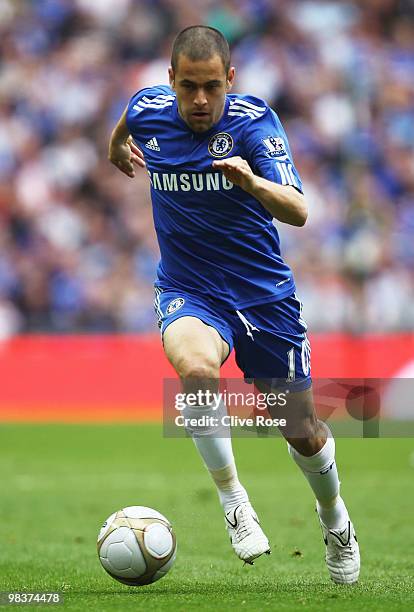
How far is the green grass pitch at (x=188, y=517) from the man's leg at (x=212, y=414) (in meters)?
0.28

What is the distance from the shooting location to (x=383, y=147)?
63.1 feet

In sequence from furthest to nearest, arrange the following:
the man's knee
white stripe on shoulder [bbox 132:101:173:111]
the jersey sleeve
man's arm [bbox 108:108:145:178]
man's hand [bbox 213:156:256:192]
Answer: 1. man's arm [bbox 108:108:145:178]
2. white stripe on shoulder [bbox 132:101:173:111]
3. the jersey sleeve
4. the man's knee
5. man's hand [bbox 213:156:256:192]

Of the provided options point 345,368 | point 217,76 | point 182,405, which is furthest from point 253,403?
point 345,368

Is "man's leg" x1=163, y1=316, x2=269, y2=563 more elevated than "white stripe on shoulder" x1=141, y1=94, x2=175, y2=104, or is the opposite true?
"white stripe on shoulder" x1=141, y1=94, x2=175, y2=104

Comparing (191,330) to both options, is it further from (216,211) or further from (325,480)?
(325,480)

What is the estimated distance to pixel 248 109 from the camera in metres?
6.15

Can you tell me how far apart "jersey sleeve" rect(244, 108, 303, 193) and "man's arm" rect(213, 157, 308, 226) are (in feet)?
0.36

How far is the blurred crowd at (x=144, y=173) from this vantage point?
17766 millimetres

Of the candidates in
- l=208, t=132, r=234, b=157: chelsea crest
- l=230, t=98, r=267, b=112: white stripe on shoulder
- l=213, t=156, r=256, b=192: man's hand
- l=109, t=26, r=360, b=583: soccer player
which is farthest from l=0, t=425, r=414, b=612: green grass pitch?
l=230, t=98, r=267, b=112: white stripe on shoulder

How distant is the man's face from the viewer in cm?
→ 584

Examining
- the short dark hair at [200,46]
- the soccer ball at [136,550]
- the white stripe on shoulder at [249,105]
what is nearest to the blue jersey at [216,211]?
the white stripe on shoulder at [249,105]

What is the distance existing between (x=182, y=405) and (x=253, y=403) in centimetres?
67

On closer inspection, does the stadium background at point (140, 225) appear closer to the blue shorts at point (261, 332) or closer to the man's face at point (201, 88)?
the blue shorts at point (261, 332)

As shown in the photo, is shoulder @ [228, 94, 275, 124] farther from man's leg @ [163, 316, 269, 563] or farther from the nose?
man's leg @ [163, 316, 269, 563]
